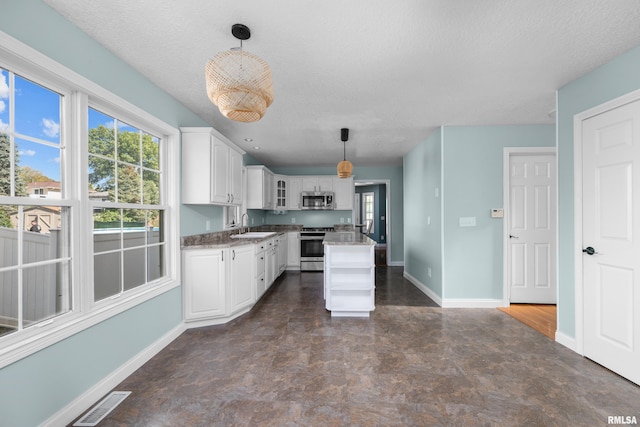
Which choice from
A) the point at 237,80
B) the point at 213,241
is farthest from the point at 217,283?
the point at 237,80

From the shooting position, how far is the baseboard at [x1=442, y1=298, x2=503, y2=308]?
371 cm

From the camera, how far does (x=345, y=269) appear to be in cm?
348

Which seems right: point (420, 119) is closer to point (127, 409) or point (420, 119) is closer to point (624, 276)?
point (624, 276)

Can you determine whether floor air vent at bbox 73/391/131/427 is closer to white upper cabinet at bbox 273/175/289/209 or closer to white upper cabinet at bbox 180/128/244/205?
white upper cabinet at bbox 180/128/244/205

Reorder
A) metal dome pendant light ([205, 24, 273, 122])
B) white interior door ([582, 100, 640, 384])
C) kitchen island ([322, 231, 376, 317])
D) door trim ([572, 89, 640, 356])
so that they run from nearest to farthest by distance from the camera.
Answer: metal dome pendant light ([205, 24, 273, 122]) → white interior door ([582, 100, 640, 384]) → door trim ([572, 89, 640, 356]) → kitchen island ([322, 231, 376, 317])

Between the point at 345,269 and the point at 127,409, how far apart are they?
7.84 ft

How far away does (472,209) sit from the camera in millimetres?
3732

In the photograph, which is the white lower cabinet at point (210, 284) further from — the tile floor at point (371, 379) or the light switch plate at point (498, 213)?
Answer: the light switch plate at point (498, 213)

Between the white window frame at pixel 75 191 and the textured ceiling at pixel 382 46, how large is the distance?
1.26ft

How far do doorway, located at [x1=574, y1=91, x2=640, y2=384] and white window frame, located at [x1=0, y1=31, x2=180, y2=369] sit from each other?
12.8 feet

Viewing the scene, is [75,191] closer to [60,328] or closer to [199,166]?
[60,328]

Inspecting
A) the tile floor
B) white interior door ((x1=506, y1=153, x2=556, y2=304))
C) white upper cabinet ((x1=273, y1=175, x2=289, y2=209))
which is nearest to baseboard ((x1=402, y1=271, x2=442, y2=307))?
the tile floor

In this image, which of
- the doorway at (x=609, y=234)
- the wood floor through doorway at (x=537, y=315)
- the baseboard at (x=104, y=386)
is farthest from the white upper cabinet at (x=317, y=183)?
the doorway at (x=609, y=234)

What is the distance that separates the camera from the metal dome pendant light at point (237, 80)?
1512mm
